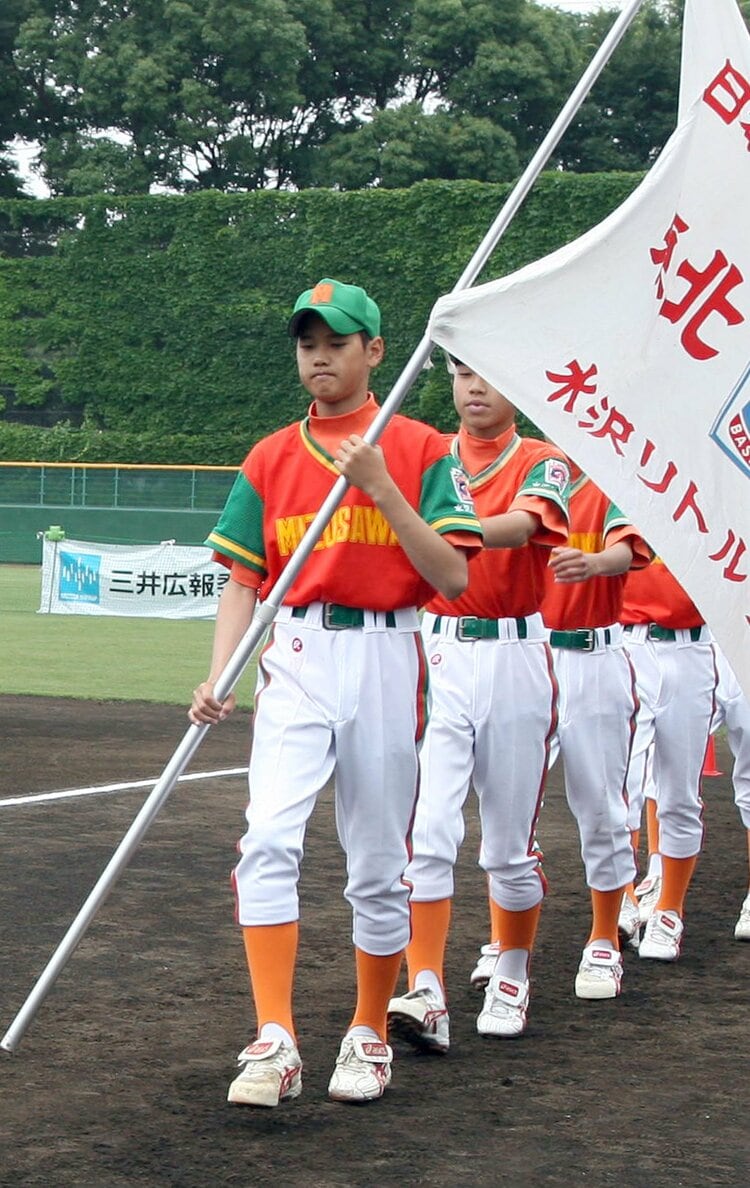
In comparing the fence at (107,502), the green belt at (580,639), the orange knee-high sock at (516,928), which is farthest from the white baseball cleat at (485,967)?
the fence at (107,502)

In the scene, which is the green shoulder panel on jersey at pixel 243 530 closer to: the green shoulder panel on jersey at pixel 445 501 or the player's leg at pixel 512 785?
Result: the green shoulder panel on jersey at pixel 445 501

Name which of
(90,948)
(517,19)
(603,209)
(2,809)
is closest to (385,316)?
(603,209)

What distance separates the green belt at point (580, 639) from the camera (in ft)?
18.5

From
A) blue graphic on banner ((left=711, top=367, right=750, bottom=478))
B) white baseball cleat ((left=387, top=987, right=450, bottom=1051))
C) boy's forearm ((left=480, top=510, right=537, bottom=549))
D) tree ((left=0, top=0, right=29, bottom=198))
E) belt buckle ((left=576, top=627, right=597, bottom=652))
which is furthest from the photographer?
tree ((left=0, top=0, right=29, bottom=198))

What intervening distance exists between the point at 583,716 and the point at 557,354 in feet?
5.16

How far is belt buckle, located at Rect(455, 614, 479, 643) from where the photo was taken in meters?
5.02

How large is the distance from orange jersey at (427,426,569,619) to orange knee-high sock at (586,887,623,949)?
43.6 inches

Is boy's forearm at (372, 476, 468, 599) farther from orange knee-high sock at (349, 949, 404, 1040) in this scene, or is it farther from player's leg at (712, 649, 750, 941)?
player's leg at (712, 649, 750, 941)

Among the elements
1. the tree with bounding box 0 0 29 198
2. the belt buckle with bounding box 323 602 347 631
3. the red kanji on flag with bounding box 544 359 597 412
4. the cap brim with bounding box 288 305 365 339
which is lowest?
the belt buckle with bounding box 323 602 347 631

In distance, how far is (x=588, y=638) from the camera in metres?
5.65

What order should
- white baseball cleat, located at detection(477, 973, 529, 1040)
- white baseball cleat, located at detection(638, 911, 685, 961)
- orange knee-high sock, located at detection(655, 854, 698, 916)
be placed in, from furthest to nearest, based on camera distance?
orange knee-high sock, located at detection(655, 854, 698, 916) → white baseball cleat, located at detection(638, 911, 685, 961) → white baseball cleat, located at detection(477, 973, 529, 1040)

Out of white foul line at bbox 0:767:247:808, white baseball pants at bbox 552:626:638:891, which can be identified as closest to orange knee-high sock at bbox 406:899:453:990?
white baseball pants at bbox 552:626:638:891

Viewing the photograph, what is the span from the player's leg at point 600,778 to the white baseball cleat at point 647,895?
36.5 inches

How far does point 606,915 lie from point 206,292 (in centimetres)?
3971
